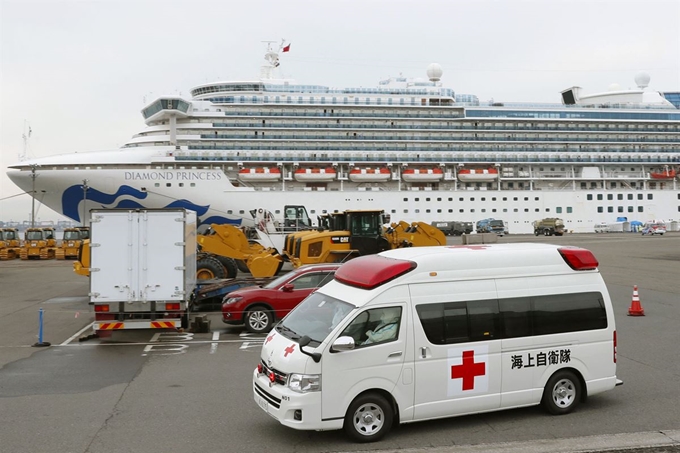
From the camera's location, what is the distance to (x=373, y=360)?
18.1 ft

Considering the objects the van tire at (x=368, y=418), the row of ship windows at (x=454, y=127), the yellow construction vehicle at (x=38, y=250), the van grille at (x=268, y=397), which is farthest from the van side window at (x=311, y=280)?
the row of ship windows at (x=454, y=127)

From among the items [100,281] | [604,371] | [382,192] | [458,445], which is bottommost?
[458,445]

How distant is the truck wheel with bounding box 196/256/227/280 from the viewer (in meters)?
18.5

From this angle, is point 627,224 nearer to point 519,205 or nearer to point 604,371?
point 519,205

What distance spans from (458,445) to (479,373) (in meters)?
0.77

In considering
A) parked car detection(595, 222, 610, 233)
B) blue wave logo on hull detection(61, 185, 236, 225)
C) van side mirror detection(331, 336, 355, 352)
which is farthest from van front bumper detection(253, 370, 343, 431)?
parked car detection(595, 222, 610, 233)

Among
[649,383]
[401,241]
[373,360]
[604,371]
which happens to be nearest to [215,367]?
[373,360]

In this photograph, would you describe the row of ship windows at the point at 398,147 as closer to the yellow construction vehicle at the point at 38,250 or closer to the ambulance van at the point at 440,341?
the yellow construction vehicle at the point at 38,250

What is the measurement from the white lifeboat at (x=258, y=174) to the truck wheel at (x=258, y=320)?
97.8ft

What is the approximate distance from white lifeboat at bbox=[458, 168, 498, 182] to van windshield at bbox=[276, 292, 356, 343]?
4154 centimetres

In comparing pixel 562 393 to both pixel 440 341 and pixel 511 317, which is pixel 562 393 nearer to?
pixel 511 317

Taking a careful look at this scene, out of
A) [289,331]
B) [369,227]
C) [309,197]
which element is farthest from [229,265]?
[309,197]

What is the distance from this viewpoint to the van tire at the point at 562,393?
20.6 ft

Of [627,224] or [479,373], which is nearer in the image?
[479,373]
